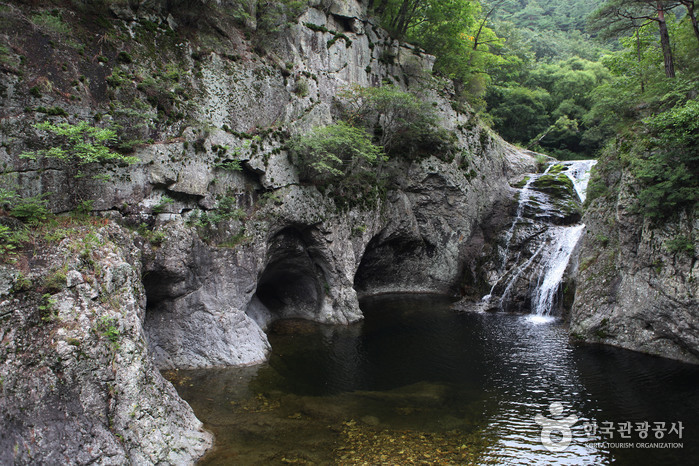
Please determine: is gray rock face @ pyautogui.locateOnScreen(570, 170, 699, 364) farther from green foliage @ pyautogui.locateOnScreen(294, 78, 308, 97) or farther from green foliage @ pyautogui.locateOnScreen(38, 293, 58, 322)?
green foliage @ pyautogui.locateOnScreen(38, 293, 58, 322)

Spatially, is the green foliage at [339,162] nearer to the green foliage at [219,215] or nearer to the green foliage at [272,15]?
the green foliage at [219,215]

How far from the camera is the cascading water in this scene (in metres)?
18.3

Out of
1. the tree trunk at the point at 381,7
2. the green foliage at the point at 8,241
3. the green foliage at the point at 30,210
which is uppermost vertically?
the tree trunk at the point at 381,7

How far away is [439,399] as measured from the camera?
10273mm

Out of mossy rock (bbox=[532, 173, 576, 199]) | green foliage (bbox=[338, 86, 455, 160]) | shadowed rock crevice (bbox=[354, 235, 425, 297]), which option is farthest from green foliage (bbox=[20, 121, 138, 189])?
mossy rock (bbox=[532, 173, 576, 199])

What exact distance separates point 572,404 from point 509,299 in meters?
9.66

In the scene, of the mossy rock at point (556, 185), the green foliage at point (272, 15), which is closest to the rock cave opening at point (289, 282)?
the green foliage at point (272, 15)

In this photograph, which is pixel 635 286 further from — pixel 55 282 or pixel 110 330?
pixel 55 282

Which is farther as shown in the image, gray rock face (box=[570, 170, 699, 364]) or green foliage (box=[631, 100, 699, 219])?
gray rock face (box=[570, 170, 699, 364])

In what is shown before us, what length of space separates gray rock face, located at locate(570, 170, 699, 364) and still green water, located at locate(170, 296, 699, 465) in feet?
2.65

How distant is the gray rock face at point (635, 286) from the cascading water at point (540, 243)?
7.76 feet

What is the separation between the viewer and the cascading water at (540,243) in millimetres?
18297

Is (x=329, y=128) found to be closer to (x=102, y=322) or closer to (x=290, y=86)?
(x=290, y=86)

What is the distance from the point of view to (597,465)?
7566mm
